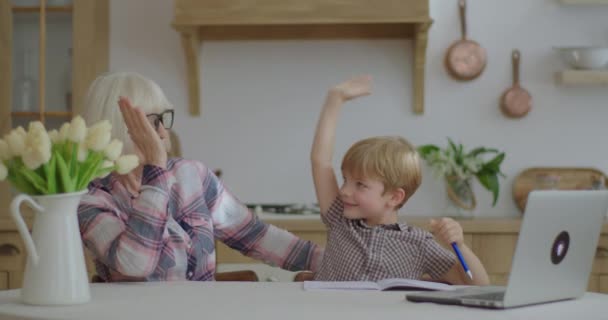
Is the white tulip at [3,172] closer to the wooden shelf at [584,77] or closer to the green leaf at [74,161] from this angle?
the green leaf at [74,161]

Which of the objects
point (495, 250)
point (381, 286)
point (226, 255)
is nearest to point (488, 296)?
point (381, 286)

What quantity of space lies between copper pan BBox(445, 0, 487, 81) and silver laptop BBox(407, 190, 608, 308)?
93.5 inches

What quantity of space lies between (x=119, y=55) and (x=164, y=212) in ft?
8.15

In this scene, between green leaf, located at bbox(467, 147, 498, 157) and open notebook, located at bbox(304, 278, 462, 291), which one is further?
green leaf, located at bbox(467, 147, 498, 157)

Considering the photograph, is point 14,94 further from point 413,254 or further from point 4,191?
point 413,254

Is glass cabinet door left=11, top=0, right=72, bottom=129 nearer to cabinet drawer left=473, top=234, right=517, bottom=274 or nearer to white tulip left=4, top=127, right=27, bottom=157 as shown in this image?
cabinet drawer left=473, top=234, right=517, bottom=274

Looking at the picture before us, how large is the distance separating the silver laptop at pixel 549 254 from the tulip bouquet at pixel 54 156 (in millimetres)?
606

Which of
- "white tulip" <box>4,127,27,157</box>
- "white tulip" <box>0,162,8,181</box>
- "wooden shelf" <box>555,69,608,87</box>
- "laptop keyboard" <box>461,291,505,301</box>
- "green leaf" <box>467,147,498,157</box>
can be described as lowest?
"laptop keyboard" <box>461,291,505,301</box>

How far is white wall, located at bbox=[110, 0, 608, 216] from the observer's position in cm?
413

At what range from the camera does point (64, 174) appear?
166cm

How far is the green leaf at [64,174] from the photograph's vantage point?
166cm

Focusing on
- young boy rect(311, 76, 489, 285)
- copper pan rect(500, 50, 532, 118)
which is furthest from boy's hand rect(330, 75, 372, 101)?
copper pan rect(500, 50, 532, 118)

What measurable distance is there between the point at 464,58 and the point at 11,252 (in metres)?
2.01

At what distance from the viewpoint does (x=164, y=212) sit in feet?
6.27
